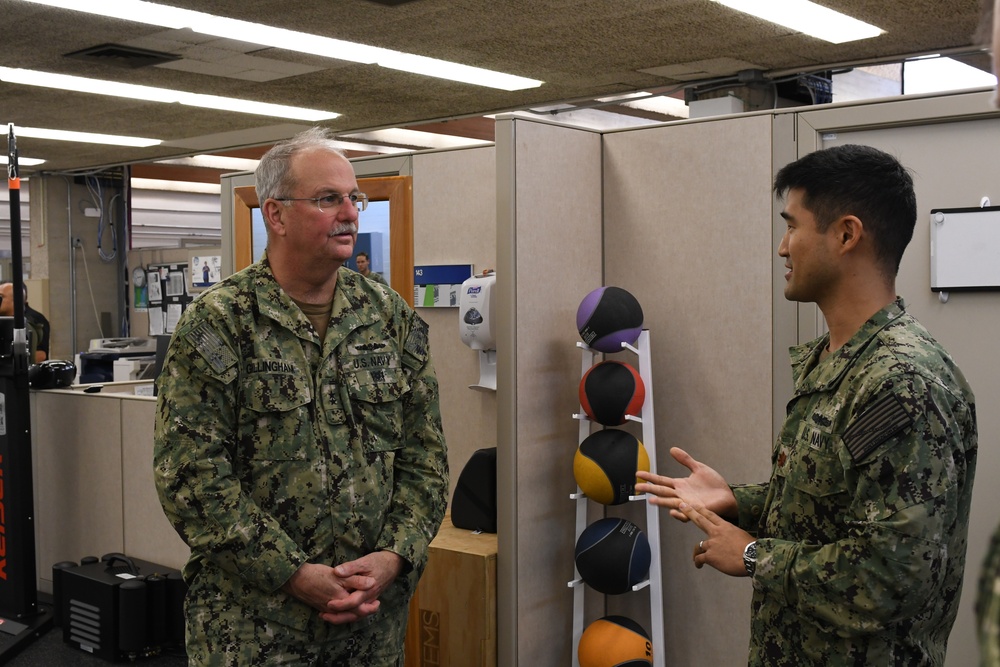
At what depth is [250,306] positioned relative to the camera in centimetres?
207

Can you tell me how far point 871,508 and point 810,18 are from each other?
4.56 meters

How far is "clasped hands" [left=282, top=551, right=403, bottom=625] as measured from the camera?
6.41ft

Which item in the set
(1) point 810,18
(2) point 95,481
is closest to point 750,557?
(2) point 95,481

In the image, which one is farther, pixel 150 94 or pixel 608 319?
pixel 150 94

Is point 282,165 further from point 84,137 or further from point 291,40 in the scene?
point 84,137

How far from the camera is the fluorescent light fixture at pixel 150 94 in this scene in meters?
6.82

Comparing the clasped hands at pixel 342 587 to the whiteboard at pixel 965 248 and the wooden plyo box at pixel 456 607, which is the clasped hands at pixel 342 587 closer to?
the wooden plyo box at pixel 456 607

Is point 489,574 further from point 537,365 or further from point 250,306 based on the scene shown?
point 250,306

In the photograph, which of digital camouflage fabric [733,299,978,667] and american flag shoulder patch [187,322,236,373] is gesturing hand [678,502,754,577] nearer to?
digital camouflage fabric [733,299,978,667]

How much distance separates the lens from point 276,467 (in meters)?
2.02

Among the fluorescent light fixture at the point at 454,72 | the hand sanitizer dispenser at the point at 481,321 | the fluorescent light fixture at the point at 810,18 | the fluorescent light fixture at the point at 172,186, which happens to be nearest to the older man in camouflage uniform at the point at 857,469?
the hand sanitizer dispenser at the point at 481,321

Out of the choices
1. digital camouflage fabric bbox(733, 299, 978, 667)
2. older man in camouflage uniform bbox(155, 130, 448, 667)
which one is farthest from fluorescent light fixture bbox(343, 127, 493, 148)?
digital camouflage fabric bbox(733, 299, 978, 667)

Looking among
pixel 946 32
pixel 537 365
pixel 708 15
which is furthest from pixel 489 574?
pixel 946 32

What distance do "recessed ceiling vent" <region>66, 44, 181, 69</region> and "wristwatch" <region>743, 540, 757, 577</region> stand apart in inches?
216
